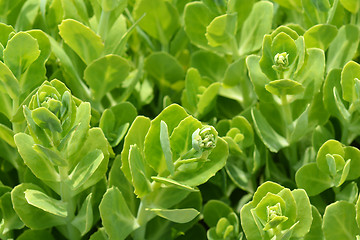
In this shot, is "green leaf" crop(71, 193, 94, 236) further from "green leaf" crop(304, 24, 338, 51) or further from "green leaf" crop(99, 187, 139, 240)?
"green leaf" crop(304, 24, 338, 51)

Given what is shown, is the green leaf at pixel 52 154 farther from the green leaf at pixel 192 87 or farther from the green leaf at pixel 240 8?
the green leaf at pixel 240 8

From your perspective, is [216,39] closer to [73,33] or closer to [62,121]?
[73,33]

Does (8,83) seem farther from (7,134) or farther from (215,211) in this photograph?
(215,211)

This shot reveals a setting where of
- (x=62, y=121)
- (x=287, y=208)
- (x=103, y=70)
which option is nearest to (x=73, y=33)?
(x=103, y=70)

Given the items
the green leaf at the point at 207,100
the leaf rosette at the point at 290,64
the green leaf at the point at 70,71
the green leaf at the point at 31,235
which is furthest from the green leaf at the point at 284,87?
the green leaf at the point at 31,235

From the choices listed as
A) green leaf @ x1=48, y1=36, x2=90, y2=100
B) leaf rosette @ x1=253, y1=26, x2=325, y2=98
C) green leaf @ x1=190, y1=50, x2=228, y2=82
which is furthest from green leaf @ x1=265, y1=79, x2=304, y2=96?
green leaf @ x1=48, y1=36, x2=90, y2=100
